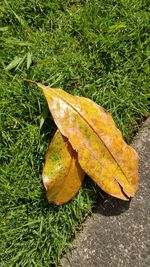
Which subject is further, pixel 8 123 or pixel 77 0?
pixel 77 0

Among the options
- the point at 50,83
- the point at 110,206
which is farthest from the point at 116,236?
the point at 50,83

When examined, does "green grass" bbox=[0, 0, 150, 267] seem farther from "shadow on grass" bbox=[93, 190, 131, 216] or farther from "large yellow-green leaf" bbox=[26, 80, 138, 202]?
"large yellow-green leaf" bbox=[26, 80, 138, 202]

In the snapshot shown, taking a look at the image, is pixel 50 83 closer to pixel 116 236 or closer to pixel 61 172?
pixel 61 172

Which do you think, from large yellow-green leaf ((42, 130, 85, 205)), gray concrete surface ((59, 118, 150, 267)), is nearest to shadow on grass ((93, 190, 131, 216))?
gray concrete surface ((59, 118, 150, 267))

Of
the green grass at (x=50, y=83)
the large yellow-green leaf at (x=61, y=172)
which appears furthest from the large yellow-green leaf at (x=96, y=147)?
the green grass at (x=50, y=83)

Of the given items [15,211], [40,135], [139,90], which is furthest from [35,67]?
[15,211]

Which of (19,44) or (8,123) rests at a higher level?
(19,44)

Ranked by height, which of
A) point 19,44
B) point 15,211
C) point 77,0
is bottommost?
point 15,211

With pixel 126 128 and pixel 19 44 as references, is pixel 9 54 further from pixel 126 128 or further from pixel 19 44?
pixel 126 128
